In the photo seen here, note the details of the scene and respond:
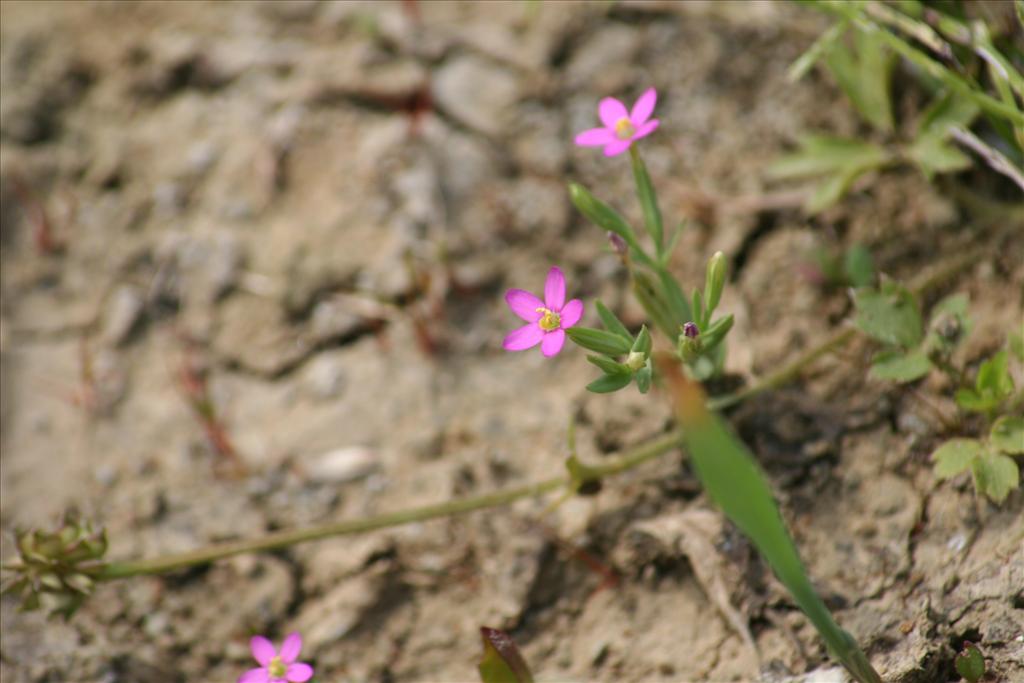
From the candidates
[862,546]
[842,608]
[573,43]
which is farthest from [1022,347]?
[573,43]

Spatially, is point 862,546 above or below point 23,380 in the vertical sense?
below

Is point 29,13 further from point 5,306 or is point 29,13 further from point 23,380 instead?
point 23,380

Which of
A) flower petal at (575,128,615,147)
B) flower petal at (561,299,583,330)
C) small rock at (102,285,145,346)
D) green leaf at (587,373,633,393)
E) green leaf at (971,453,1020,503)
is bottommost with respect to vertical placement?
green leaf at (971,453,1020,503)

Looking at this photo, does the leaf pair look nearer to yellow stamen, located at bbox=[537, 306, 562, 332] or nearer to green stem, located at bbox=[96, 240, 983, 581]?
green stem, located at bbox=[96, 240, 983, 581]

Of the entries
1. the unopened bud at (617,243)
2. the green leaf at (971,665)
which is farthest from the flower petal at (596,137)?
the green leaf at (971,665)

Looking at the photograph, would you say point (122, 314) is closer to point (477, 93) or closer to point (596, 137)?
point (477, 93)

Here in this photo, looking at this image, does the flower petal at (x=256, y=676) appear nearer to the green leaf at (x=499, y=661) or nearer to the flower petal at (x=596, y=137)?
the green leaf at (x=499, y=661)

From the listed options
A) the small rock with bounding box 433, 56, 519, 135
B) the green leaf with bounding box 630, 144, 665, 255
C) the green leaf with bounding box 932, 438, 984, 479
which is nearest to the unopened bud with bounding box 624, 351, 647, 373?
the green leaf with bounding box 630, 144, 665, 255

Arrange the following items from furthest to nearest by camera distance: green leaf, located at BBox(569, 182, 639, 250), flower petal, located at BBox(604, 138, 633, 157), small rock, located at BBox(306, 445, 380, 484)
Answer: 1. small rock, located at BBox(306, 445, 380, 484)
2. green leaf, located at BBox(569, 182, 639, 250)
3. flower petal, located at BBox(604, 138, 633, 157)
